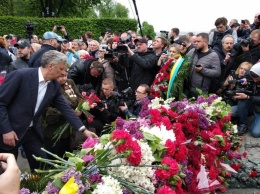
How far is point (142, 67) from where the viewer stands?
19.8ft

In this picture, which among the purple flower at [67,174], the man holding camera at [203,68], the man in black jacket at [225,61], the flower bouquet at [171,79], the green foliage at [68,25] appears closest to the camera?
the purple flower at [67,174]

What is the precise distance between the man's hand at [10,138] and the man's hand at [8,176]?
2.19 metres

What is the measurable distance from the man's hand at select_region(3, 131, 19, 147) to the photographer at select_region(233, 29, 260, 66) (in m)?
3.81

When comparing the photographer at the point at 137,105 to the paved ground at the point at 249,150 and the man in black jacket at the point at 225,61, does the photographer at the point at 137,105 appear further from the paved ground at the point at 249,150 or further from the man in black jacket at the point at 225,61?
the paved ground at the point at 249,150

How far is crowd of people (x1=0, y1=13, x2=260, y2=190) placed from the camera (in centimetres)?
381

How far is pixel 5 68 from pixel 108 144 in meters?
5.24

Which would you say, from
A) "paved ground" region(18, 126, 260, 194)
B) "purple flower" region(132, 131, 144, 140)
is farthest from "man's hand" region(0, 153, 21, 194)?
"paved ground" region(18, 126, 260, 194)

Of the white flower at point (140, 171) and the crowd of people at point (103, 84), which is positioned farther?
the crowd of people at point (103, 84)

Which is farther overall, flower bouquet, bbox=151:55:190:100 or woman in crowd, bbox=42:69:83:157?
flower bouquet, bbox=151:55:190:100

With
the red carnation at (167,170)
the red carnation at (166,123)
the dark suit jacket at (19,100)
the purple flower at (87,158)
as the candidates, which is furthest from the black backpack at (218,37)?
the purple flower at (87,158)

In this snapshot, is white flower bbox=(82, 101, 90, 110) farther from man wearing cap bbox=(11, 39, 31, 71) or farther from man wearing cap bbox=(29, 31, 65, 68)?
man wearing cap bbox=(11, 39, 31, 71)

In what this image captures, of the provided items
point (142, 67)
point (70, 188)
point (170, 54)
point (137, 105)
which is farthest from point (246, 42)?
point (70, 188)

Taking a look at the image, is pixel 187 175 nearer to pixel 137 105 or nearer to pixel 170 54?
pixel 137 105

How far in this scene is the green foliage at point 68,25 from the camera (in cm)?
2355
